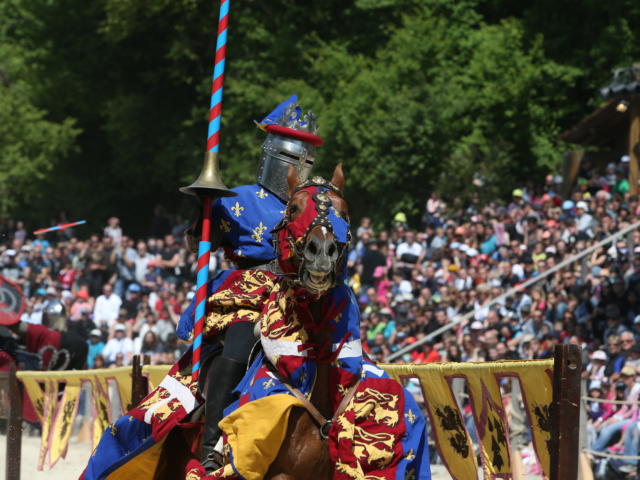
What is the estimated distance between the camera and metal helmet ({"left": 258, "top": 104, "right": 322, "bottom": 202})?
20.6 ft

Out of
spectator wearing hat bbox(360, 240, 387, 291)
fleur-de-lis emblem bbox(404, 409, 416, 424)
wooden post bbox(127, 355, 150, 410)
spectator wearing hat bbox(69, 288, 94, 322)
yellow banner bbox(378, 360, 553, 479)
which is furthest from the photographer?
spectator wearing hat bbox(69, 288, 94, 322)

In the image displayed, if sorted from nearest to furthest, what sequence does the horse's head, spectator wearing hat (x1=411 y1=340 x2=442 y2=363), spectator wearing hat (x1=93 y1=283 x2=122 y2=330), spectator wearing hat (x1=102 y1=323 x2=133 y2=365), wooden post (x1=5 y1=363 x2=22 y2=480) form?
the horse's head
wooden post (x1=5 y1=363 x2=22 y2=480)
spectator wearing hat (x1=411 y1=340 x2=442 y2=363)
spectator wearing hat (x1=102 y1=323 x2=133 y2=365)
spectator wearing hat (x1=93 y1=283 x2=122 y2=330)

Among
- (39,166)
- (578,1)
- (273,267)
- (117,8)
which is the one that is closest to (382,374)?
(273,267)

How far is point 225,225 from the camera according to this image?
638cm

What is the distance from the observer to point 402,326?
51.7ft

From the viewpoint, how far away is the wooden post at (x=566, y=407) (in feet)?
18.4

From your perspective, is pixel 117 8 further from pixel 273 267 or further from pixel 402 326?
pixel 273 267

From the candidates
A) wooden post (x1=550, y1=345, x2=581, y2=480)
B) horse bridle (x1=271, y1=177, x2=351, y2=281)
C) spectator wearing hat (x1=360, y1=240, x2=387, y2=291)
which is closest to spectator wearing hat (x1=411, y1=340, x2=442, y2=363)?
spectator wearing hat (x1=360, y1=240, x2=387, y2=291)

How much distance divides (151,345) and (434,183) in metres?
9.00

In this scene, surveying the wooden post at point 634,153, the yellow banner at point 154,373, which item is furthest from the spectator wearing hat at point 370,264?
the yellow banner at point 154,373

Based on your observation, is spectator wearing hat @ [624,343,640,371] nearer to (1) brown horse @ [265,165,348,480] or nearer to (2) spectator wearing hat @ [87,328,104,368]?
(1) brown horse @ [265,165,348,480]

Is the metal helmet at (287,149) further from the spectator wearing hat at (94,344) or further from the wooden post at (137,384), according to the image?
the spectator wearing hat at (94,344)

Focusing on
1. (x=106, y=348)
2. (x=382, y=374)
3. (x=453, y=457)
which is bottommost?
(x=106, y=348)

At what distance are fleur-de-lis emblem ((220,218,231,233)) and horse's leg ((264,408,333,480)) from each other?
1.38m
